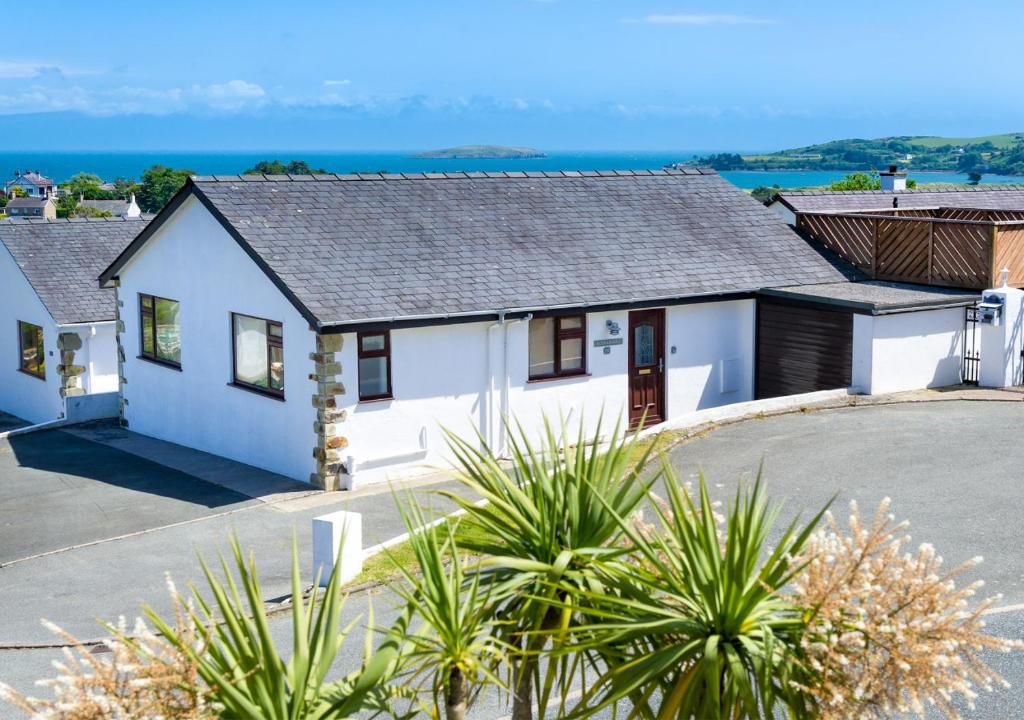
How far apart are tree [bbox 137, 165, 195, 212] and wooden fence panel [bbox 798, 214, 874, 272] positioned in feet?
256

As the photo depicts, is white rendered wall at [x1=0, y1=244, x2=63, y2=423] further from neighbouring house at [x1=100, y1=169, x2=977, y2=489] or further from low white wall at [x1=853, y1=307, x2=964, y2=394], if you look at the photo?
low white wall at [x1=853, y1=307, x2=964, y2=394]

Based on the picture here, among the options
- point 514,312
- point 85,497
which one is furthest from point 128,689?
point 514,312

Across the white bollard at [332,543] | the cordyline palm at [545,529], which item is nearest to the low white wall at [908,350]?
the white bollard at [332,543]

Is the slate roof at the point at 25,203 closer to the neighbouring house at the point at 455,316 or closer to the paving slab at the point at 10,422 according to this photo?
the paving slab at the point at 10,422

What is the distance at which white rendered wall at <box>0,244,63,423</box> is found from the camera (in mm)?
29266

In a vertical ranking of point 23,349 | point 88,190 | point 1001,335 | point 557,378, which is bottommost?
point 23,349

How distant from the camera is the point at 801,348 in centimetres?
2367

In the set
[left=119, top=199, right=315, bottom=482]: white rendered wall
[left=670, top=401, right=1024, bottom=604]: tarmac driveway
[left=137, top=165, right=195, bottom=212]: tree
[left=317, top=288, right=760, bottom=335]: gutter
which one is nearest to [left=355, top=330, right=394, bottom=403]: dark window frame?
[left=317, top=288, right=760, bottom=335]: gutter

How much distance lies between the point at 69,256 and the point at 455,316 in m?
14.0

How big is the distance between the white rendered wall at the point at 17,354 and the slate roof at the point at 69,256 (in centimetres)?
33

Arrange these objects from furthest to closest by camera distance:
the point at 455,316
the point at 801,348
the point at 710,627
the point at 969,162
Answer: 1. the point at 969,162
2. the point at 801,348
3. the point at 455,316
4. the point at 710,627

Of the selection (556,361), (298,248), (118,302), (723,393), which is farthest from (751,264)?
(118,302)

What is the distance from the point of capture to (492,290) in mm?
21547

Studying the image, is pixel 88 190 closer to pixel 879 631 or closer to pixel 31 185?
pixel 31 185
